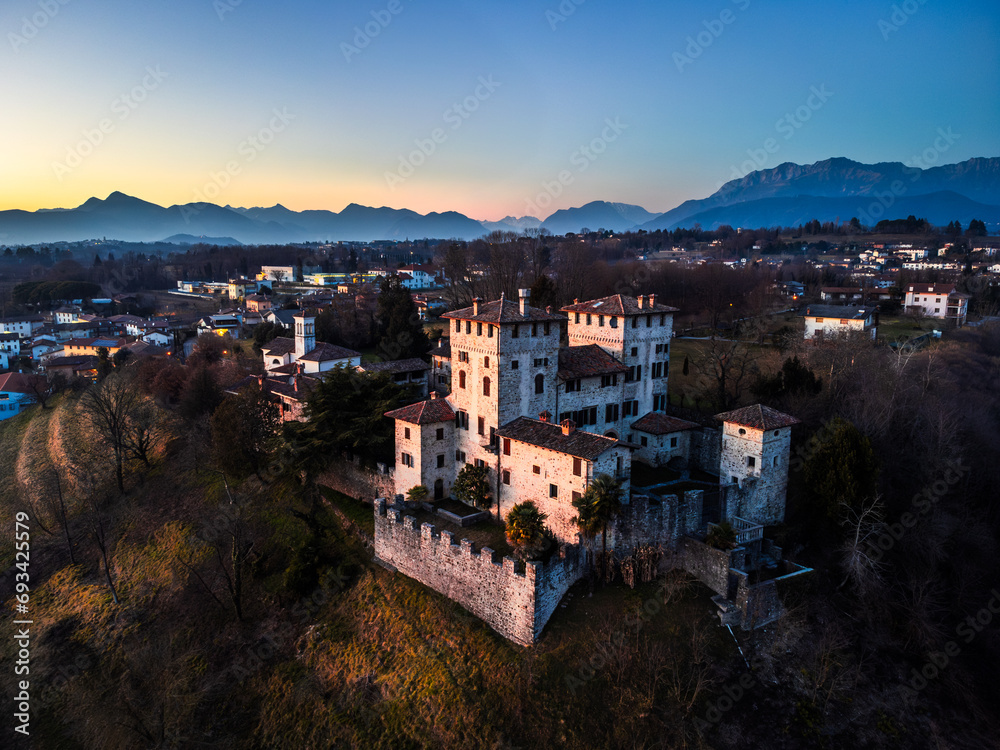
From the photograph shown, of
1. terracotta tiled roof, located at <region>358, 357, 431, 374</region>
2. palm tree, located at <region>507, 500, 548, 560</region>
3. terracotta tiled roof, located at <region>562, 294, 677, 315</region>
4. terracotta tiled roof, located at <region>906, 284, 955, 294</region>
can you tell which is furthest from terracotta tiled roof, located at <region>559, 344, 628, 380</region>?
terracotta tiled roof, located at <region>906, 284, 955, 294</region>

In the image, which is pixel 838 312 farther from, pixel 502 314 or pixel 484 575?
pixel 484 575

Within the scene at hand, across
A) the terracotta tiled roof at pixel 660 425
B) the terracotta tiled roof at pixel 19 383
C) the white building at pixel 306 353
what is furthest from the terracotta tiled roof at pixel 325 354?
the terracotta tiled roof at pixel 19 383

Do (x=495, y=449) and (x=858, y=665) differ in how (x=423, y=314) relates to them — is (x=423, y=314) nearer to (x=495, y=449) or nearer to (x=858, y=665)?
(x=495, y=449)

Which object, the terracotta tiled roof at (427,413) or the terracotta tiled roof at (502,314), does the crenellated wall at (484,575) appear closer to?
the terracotta tiled roof at (427,413)

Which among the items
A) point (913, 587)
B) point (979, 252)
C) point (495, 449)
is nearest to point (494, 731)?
point (495, 449)

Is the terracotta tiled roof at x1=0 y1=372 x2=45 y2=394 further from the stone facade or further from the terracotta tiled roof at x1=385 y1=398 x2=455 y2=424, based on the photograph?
the stone facade

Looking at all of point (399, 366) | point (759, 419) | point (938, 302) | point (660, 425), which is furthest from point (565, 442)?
point (938, 302)
